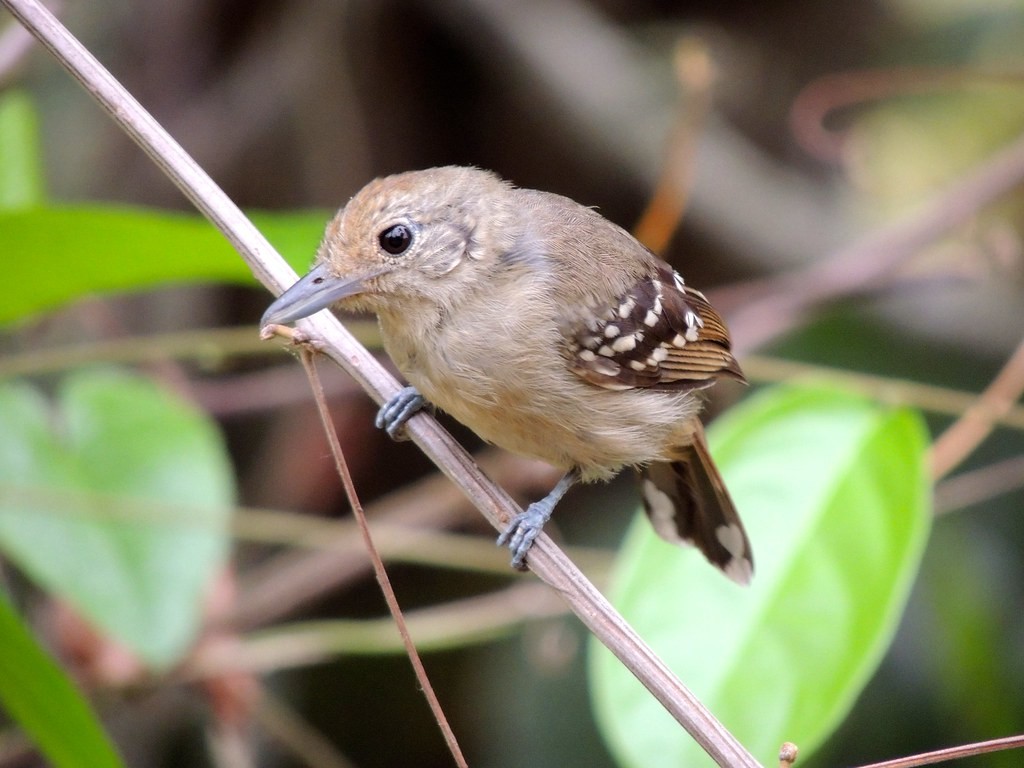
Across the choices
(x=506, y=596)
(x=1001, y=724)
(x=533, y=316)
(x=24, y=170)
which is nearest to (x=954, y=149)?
(x=1001, y=724)

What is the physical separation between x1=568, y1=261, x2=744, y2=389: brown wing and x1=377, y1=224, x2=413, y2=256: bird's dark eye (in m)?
0.47

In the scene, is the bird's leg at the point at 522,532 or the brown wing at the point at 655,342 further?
the brown wing at the point at 655,342

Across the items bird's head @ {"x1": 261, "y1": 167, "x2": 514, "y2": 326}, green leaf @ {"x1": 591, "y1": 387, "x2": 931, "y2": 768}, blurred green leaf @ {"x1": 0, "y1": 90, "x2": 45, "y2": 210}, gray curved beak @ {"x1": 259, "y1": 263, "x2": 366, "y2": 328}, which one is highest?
blurred green leaf @ {"x1": 0, "y1": 90, "x2": 45, "y2": 210}

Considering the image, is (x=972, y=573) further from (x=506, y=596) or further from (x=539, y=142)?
(x=539, y=142)

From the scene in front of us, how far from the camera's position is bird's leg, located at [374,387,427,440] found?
2.70 meters

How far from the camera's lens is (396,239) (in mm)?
2740

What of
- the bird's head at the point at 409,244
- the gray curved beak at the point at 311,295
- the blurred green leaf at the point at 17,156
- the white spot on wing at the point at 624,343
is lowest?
the white spot on wing at the point at 624,343

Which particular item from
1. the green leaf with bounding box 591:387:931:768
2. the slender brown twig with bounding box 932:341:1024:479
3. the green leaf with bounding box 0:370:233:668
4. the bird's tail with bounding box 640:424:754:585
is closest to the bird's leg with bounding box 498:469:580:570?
the green leaf with bounding box 591:387:931:768

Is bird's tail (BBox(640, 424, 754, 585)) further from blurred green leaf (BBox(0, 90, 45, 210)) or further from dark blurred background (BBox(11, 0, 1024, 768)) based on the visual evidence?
blurred green leaf (BBox(0, 90, 45, 210))

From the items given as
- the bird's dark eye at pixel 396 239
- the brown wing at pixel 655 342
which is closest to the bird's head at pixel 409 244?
the bird's dark eye at pixel 396 239

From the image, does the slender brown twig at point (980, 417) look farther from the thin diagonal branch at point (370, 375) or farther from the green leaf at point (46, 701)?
the green leaf at point (46, 701)

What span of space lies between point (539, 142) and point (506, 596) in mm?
2664

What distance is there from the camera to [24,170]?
3236mm

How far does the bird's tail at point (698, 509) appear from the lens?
3.02 metres
